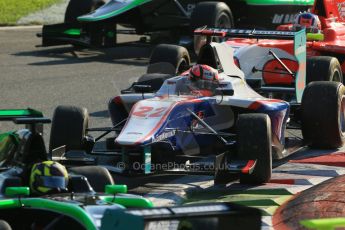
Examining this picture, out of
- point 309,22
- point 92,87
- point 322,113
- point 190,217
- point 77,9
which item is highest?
point 190,217

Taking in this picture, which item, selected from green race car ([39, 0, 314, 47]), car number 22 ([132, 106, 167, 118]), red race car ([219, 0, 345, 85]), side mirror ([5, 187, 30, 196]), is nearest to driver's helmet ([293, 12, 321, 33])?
red race car ([219, 0, 345, 85])

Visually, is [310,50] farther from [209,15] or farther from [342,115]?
[342,115]

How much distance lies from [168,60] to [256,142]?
3814 mm

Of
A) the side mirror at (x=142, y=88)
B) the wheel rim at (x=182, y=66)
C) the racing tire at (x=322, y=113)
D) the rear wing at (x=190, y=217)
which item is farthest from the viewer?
the wheel rim at (x=182, y=66)

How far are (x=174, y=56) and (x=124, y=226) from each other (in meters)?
8.15

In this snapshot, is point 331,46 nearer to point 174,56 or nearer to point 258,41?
point 258,41

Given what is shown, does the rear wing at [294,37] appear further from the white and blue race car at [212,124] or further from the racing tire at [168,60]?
the racing tire at [168,60]

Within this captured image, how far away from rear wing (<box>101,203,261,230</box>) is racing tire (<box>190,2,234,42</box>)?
1178 centimetres

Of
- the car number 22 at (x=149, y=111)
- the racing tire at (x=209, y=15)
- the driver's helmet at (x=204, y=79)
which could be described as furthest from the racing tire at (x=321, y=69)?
the racing tire at (x=209, y=15)

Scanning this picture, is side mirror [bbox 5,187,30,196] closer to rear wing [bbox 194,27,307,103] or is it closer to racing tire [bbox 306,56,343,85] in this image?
rear wing [bbox 194,27,307,103]

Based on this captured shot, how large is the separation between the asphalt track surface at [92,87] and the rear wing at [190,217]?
8.31 ft

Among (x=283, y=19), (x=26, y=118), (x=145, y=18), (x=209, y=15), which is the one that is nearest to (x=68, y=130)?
(x=26, y=118)

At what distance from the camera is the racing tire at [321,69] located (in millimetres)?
12750

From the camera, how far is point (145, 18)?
19.7m
